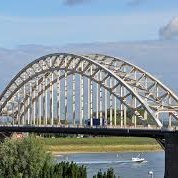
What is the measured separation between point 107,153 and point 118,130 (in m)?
58.8

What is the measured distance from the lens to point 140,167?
82.8 meters

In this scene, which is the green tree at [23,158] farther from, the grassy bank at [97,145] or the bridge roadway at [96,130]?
the grassy bank at [97,145]

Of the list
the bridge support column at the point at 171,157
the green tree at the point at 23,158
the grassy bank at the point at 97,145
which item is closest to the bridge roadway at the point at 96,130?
the bridge support column at the point at 171,157

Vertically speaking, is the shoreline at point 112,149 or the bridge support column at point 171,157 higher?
the shoreline at point 112,149

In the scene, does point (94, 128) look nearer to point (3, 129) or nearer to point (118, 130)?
point (118, 130)

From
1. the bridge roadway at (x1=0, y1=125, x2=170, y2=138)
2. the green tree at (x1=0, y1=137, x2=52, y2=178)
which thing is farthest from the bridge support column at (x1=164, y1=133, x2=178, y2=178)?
the green tree at (x1=0, y1=137, x2=52, y2=178)

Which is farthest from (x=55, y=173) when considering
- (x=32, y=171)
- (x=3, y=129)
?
(x=3, y=129)

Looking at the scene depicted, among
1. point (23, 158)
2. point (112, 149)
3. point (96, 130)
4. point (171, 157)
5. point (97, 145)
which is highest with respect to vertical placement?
point (96, 130)

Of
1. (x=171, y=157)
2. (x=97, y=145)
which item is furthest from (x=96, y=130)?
(x=97, y=145)

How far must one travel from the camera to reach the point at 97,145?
123375 mm

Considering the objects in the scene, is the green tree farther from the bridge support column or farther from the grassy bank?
the grassy bank

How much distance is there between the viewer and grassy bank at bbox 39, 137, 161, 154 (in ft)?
381

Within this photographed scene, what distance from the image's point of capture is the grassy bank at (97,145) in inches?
4574

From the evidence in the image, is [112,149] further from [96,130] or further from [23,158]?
[23,158]
